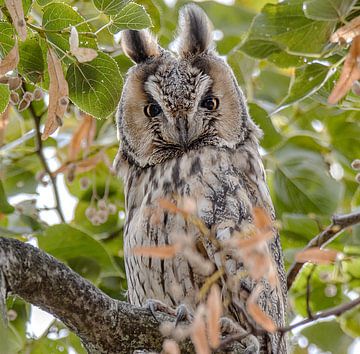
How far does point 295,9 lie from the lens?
9.14 ft

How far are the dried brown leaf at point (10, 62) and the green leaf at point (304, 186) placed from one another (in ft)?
5.28

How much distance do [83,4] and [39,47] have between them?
3.79 ft

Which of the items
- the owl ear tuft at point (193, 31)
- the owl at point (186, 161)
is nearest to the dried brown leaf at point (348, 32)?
the owl at point (186, 161)

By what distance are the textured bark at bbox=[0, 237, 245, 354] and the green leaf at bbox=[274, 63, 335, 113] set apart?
838 millimetres

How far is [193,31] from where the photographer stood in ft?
11.7

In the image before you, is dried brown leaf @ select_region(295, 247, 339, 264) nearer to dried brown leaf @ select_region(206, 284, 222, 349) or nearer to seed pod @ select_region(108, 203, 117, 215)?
dried brown leaf @ select_region(206, 284, 222, 349)

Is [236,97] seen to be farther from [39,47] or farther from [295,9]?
[39,47]

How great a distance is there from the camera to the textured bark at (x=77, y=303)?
2020mm

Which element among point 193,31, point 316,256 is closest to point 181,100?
point 193,31

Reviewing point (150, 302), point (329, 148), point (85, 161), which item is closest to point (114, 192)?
point (85, 161)

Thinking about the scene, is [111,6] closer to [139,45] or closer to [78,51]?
[78,51]

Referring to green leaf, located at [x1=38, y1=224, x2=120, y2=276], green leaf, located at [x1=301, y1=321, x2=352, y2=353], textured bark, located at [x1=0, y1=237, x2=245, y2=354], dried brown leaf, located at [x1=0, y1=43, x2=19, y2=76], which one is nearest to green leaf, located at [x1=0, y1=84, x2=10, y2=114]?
dried brown leaf, located at [x1=0, y1=43, x2=19, y2=76]

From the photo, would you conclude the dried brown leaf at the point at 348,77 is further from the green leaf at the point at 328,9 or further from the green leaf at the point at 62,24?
the green leaf at the point at 62,24

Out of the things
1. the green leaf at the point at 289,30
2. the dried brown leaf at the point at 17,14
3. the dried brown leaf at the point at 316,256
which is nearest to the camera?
the dried brown leaf at the point at 316,256
